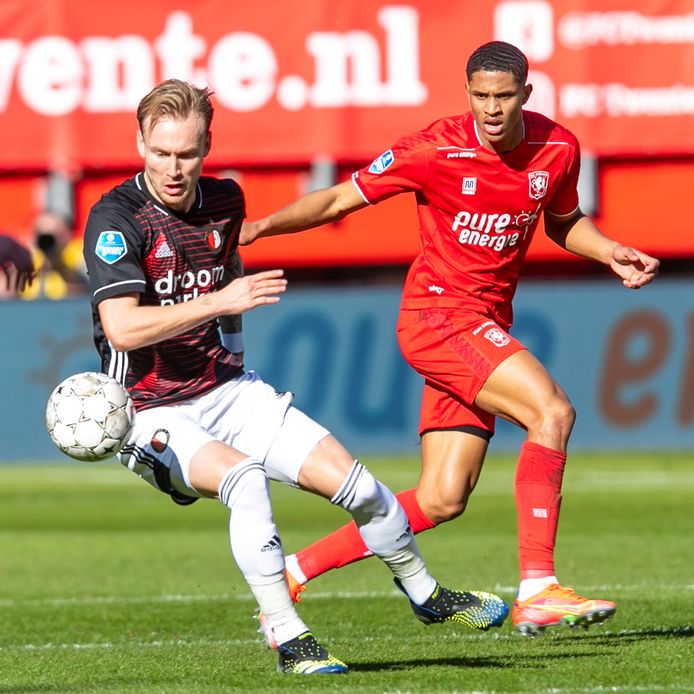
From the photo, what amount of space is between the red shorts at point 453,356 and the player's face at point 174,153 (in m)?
1.58

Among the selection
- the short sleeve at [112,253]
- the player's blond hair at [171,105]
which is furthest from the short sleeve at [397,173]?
the short sleeve at [112,253]

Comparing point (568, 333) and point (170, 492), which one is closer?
point (170, 492)

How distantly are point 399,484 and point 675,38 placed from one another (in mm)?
7588

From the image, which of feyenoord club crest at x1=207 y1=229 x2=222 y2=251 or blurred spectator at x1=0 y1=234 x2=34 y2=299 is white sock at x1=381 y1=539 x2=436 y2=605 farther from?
blurred spectator at x1=0 y1=234 x2=34 y2=299

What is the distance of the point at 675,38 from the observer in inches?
736

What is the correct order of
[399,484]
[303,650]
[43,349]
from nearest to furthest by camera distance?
[303,650]
[399,484]
[43,349]

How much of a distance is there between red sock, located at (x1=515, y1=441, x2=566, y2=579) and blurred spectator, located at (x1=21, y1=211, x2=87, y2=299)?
10.7 metres

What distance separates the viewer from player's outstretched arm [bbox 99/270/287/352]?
5582mm

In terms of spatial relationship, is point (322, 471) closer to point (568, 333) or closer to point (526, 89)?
point (526, 89)

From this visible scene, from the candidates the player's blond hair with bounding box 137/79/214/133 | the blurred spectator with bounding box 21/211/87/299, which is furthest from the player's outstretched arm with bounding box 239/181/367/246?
the blurred spectator with bounding box 21/211/87/299

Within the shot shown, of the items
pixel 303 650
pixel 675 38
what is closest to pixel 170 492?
pixel 303 650

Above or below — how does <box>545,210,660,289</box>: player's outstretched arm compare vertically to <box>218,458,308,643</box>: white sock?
above

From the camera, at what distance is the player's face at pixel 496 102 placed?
22.4ft

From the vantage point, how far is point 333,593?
8828mm
